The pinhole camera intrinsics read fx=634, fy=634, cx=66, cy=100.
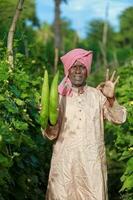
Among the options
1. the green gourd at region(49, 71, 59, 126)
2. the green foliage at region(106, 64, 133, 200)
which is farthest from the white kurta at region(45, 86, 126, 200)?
the green foliage at region(106, 64, 133, 200)

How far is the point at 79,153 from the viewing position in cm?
515

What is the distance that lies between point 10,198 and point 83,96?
51.4 inches

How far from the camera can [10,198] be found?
5.86m

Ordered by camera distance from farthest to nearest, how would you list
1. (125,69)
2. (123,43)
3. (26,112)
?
1. (123,43)
2. (125,69)
3. (26,112)

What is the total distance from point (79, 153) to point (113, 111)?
45 cm

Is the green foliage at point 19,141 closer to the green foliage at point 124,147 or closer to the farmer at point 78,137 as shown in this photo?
the farmer at point 78,137

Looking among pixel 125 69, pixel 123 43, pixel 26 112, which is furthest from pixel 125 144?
pixel 123 43

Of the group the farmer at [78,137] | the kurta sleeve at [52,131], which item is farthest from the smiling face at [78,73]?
the kurta sleeve at [52,131]

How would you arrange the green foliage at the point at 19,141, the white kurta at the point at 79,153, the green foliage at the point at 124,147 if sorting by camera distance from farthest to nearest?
the green foliage at the point at 124,147, the white kurta at the point at 79,153, the green foliage at the point at 19,141

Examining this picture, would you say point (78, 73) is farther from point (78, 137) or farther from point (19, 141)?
point (19, 141)

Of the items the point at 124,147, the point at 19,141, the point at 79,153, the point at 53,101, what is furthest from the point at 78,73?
the point at 124,147

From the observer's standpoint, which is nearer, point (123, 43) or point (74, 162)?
point (74, 162)

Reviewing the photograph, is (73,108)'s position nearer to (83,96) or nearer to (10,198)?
(83,96)

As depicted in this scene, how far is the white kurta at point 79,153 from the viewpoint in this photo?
16.8ft
